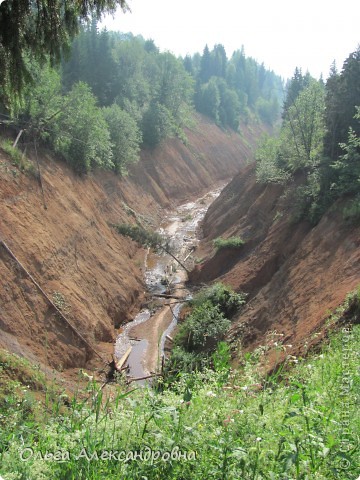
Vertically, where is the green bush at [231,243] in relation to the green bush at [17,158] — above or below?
below

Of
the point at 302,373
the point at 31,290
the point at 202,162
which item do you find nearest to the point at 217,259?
the point at 31,290

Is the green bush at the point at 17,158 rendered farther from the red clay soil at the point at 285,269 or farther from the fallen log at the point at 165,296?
the red clay soil at the point at 285,269

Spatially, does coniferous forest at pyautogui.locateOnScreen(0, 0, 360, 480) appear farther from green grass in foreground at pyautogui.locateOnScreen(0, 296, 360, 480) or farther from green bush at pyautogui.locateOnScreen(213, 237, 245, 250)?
green bush at pyautogui.locateOnScreen(213, 237, 245, 250)

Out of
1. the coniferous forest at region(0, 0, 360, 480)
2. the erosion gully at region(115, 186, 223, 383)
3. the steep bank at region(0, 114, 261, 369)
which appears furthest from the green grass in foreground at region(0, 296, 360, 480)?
the steep bank at region(0, 114, 261, 369)

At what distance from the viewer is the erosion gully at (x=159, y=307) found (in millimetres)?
16719

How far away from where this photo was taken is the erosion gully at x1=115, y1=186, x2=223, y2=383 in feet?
54.9

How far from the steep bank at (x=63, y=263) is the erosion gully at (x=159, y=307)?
0.78 meters

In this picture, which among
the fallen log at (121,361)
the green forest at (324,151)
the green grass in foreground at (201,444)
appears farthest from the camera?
the green forest at (324,151)

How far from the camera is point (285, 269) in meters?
17.9

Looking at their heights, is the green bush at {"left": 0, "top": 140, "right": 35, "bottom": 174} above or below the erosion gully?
above

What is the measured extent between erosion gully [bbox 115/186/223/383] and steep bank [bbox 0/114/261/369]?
78cm

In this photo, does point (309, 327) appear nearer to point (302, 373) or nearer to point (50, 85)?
point (302, 373)

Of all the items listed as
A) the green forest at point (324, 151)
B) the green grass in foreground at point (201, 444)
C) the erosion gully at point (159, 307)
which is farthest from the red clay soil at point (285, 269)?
the green grass in foreground at point (201, 444)

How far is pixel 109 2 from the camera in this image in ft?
17.6
